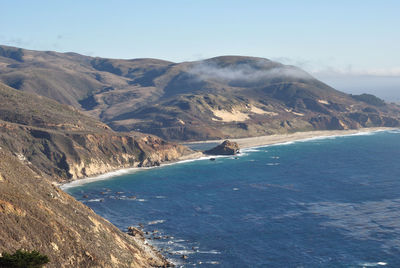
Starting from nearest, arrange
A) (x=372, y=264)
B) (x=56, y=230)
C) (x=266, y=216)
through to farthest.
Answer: (x=56, y=230), (x=372, y=264), (x=266, y=216)

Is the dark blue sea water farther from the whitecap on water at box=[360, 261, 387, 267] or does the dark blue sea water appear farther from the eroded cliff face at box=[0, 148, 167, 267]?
the eroded cliff face at box=[0, 148, 167, 267]

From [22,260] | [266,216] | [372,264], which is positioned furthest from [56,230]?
[266,216]

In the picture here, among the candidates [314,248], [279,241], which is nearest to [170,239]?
[279,241]

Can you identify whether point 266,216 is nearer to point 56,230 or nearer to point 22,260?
point 56,230

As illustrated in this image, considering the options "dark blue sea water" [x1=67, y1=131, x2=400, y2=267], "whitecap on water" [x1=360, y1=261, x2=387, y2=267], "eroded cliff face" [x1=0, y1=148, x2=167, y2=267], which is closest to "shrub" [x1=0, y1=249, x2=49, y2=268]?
"eroded cliff face" [x1=0, y1=148, x2=167, y2=267]

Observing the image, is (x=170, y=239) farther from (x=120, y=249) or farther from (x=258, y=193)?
(x=258, y=193)

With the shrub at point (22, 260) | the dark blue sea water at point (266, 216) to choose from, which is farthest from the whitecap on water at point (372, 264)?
the shrub at point (22, 260)
